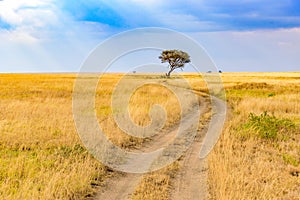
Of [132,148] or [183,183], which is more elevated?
[132,148]

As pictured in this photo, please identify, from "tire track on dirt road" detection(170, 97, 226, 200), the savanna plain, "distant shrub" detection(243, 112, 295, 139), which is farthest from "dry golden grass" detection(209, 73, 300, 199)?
"tire track on dirt road" detection(170, 97, 226, 200)

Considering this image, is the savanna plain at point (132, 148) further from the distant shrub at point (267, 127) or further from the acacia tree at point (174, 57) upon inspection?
the acacia tree at point (174, 57)

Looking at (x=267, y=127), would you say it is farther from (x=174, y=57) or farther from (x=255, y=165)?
(x=174, y=57)

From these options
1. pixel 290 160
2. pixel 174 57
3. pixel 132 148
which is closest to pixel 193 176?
pixel 132 148

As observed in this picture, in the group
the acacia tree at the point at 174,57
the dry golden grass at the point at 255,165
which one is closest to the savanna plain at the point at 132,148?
the dry golden grass at the point at 255,165

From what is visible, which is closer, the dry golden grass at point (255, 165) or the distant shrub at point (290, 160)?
the dry golden grass at point (255, 165)

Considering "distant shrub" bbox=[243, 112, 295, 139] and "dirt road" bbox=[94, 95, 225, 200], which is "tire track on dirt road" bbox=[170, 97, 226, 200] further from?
"distant shrub" bbox=[243, 112, 295, 139]

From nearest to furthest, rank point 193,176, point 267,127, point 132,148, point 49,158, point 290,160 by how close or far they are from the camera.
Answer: point 193,176
point 49,158
point 290,160
point 132,148
point 267,127

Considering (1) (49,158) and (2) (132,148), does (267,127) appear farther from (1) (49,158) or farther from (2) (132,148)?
(1) (49,158)

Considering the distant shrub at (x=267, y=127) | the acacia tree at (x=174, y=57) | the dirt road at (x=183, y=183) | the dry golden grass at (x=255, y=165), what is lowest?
the dirt road at (x=183, y=183)

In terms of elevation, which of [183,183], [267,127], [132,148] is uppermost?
[267,127]

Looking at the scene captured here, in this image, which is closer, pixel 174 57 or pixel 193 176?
pixel 193 176

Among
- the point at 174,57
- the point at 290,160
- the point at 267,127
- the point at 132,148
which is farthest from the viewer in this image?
the point at 174,57

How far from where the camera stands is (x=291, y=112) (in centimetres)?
2128
